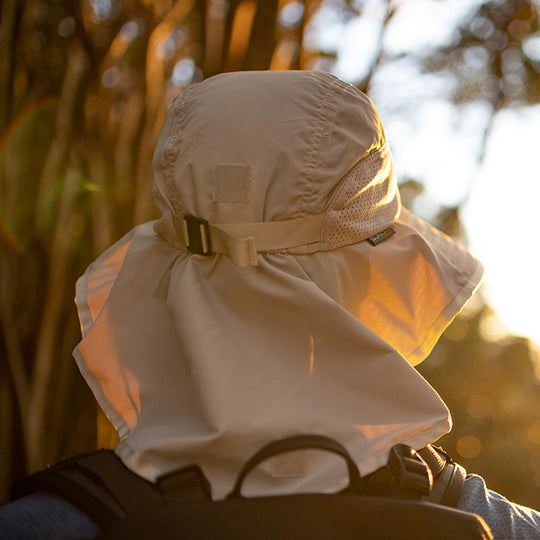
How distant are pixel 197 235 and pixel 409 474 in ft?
1.58

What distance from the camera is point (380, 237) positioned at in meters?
0.94

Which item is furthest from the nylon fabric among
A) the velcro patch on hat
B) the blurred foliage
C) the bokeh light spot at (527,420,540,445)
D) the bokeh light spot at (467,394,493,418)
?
the bokeh light spot at (527,420,540,445)

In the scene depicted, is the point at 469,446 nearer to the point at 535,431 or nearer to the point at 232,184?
the point at 535,431

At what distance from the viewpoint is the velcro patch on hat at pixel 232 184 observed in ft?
2.72

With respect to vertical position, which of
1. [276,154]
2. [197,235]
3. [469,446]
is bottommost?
[469,446]

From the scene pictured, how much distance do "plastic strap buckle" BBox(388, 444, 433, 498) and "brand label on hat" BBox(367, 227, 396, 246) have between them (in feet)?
1.17

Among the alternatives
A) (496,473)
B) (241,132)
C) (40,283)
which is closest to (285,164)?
(241,132)

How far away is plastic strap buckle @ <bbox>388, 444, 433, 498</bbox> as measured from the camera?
2.31ft

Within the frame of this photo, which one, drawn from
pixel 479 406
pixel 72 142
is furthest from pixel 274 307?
pixel 479 406

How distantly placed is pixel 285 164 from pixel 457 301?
0.41 m

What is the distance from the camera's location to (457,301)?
0.97 metres

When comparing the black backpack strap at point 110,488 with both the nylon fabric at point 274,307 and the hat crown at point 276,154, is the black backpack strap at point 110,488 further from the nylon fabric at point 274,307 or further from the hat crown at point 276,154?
the hat crown at point 276,154

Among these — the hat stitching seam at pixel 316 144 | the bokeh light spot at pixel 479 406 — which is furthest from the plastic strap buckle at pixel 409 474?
the bokeh light spot at pixel 479 406

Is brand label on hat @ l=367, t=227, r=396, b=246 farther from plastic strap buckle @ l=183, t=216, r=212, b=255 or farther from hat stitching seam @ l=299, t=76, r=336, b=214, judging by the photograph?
plastic strap buckle @ l=183, t=216, r=212, b=255
